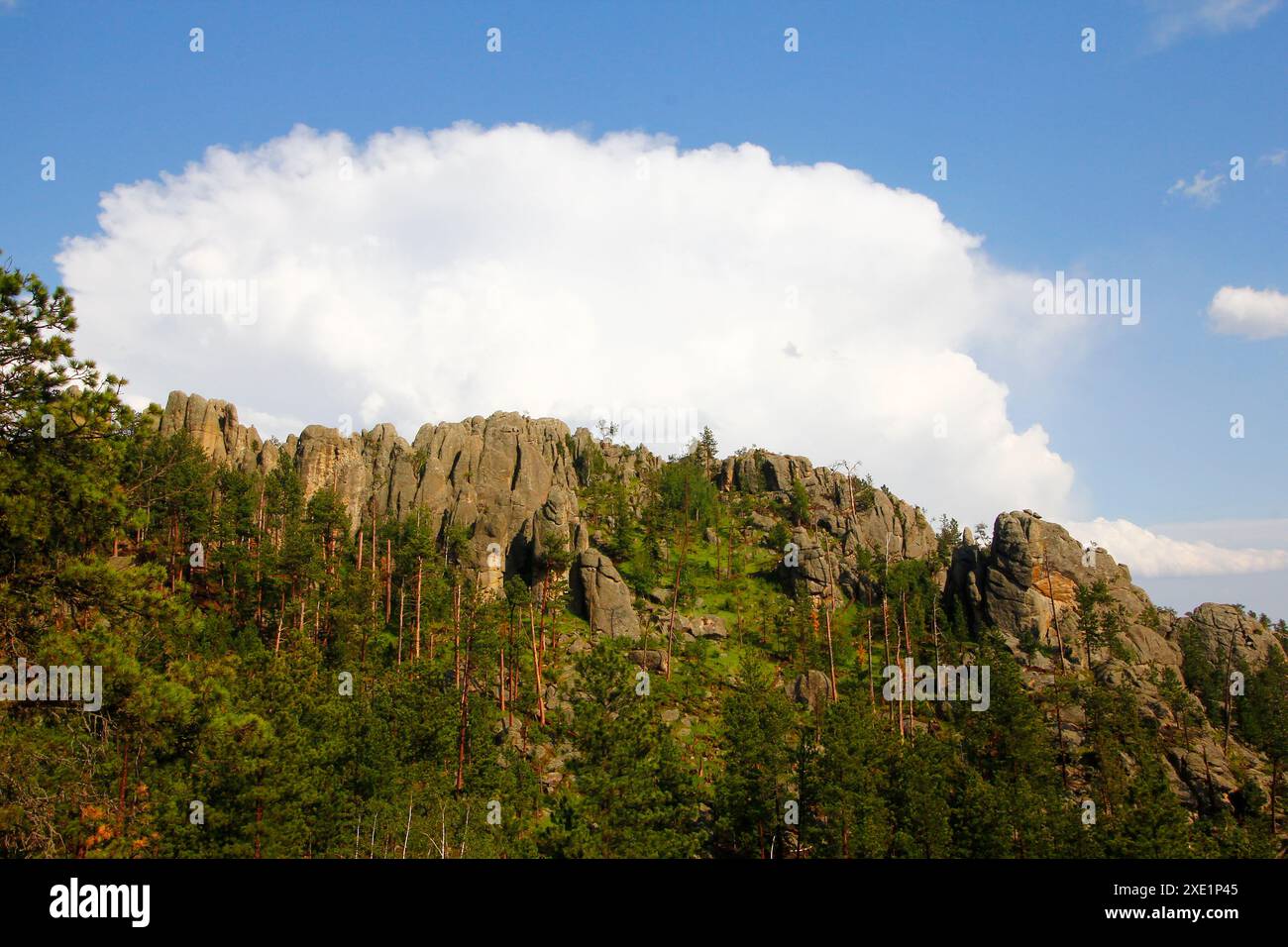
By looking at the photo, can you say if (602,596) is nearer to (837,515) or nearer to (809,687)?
(809,687)

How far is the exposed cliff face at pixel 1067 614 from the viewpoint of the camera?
7425cm

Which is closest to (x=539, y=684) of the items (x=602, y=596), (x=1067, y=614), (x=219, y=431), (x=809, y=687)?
(x=602, y=596)

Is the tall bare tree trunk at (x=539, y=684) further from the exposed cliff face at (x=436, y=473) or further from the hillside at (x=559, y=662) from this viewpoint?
the exposed cliff face at (x=436, y=473)

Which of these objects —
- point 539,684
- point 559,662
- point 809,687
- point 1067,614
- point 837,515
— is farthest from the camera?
point 837,515

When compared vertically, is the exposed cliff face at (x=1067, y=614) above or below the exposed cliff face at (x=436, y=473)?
below

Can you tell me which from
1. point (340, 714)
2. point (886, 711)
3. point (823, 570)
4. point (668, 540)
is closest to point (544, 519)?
point (668, 540)

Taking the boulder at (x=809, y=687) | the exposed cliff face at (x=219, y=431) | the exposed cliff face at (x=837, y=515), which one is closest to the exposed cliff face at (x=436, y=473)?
the exposed cliff face at (x=219, y=431)

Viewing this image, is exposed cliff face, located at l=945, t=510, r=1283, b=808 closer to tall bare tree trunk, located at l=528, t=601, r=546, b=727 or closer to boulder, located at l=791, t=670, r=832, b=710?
boulder, located at l=791, t=670, r=832, b=710

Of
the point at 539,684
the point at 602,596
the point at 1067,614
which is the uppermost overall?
the point at 602,596

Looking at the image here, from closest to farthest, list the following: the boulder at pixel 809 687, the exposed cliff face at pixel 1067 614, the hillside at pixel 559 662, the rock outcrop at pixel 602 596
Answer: the hillside at pixel 559 662 → the boulder at pixel 809 687 → the exposed cliff face at pixel 1067 614 → the rock outcrop at pixel 602 596

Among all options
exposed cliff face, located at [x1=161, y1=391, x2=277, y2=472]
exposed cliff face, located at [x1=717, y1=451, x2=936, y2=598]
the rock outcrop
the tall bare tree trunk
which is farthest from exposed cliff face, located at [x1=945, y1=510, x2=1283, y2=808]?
exposed cliff face, located at [x1=161, y1=391, x2=277, y2=472]

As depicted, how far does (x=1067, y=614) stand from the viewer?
81.1m

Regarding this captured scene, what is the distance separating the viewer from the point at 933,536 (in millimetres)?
118812
